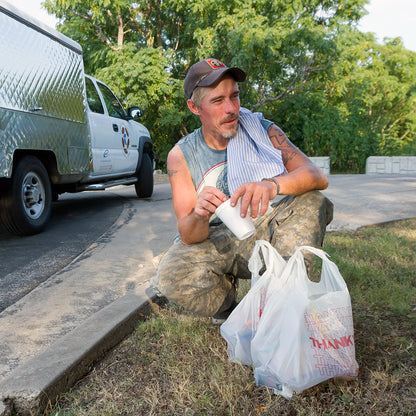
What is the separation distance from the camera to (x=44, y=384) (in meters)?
1.86

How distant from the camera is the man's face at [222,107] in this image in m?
2.32

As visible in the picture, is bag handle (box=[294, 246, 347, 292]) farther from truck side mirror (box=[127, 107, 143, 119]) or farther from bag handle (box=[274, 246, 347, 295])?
truck side mirror (box=[127, 107, 143, 119])

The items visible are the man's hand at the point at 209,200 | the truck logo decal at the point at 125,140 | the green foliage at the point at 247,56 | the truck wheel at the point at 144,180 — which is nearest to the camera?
the man's hand at the point at 209,200

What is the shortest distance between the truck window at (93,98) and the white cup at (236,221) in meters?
5.57

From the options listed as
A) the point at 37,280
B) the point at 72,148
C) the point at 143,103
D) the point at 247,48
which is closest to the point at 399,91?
the point at 247,48

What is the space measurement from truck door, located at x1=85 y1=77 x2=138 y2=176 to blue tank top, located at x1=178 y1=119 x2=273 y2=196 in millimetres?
4480

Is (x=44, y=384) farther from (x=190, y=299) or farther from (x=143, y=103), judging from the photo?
(x=143, y=103)

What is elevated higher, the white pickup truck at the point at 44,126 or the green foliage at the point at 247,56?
the green foliage at the point at 247,56

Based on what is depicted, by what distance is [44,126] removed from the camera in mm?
5375

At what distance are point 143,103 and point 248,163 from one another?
14.4 metres

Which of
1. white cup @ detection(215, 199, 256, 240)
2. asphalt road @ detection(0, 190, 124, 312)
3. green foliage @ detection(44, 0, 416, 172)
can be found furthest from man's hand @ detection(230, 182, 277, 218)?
green foliage @ detection(44, 0, 416, 172)

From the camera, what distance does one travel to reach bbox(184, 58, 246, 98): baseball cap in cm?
226

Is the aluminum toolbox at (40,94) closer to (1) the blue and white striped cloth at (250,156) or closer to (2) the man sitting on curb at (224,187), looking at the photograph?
(2) the man sitting on curb at (224,187)

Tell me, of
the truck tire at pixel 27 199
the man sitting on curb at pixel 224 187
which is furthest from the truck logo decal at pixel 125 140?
the man sitting on curb at pixel 224 187
